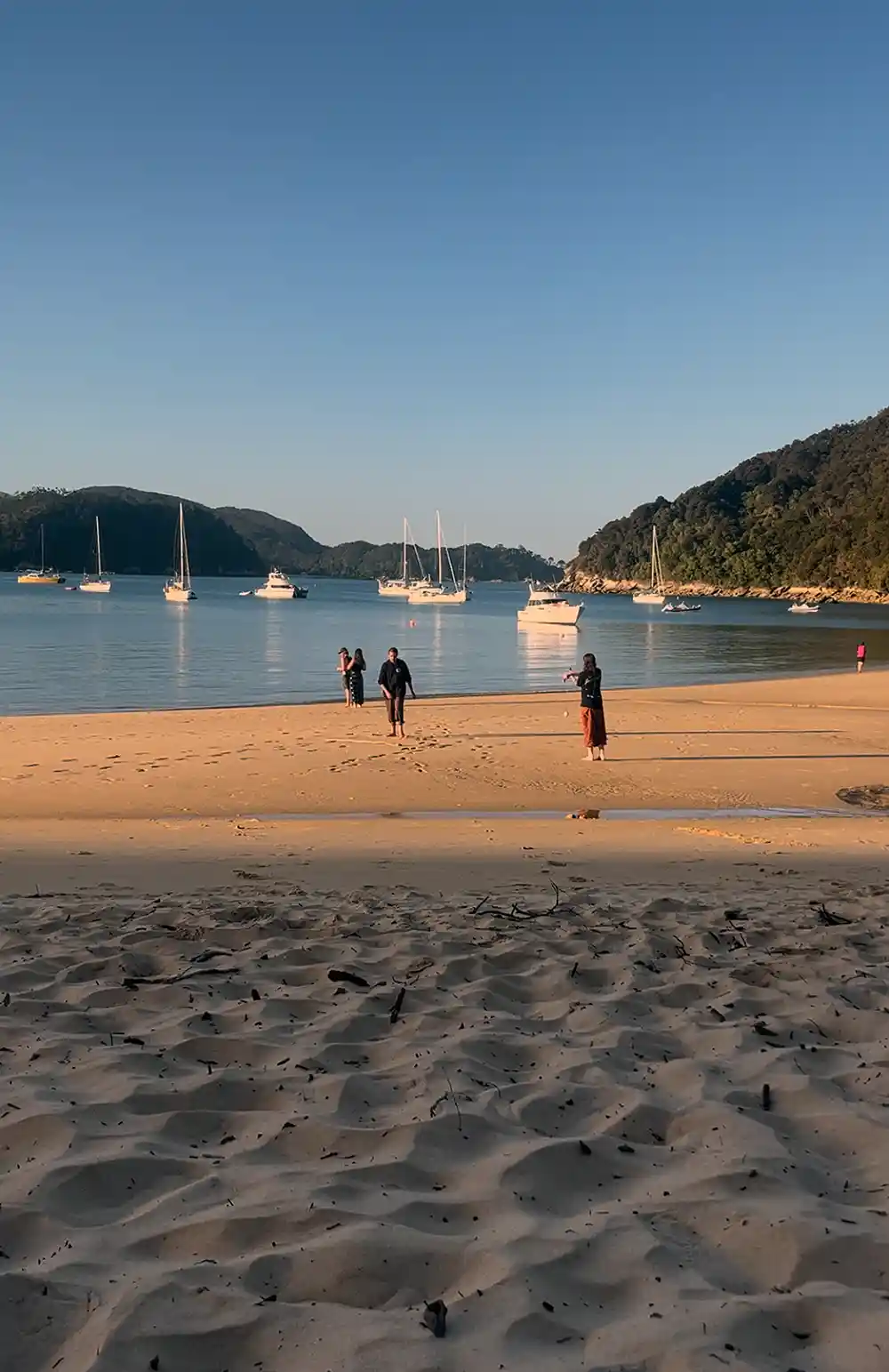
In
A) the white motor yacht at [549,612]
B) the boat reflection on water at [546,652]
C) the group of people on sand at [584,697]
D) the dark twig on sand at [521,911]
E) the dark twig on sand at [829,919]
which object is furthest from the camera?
the white motor yacht at [549,612]

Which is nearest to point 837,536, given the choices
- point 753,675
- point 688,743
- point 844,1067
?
point 753,675

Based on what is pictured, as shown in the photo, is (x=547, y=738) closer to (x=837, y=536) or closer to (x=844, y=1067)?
→ (x=844, y=1067)

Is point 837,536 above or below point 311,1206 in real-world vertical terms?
above

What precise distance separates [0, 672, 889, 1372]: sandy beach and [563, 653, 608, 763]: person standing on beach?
8.52m

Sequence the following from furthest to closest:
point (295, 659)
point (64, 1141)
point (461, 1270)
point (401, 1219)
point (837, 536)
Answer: point (837, 536), point (295, 659), point (64, 1141), point (401, 1219), point (461, 1270)

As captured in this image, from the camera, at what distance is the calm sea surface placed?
1407 inches

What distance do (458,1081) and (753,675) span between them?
133ft

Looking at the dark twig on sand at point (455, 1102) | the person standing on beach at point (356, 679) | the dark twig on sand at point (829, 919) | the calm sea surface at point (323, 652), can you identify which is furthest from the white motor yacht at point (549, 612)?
the dark twig on sand at point (455, 1102)

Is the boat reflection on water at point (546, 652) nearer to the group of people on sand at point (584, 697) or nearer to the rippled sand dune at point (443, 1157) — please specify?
the group of people on sand at point (584, 697)

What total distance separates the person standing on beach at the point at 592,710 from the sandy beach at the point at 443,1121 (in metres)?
8.52

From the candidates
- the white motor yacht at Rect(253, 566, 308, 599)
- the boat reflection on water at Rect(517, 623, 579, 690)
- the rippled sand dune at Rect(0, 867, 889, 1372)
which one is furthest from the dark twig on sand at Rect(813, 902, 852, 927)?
the white motor yacht at Rect(253, 566, 308, 599)

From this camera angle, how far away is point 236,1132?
351cm

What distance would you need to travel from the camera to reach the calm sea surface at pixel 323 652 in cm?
3575

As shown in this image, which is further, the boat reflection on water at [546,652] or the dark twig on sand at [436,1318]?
the boat reflection on water at [546,652]
